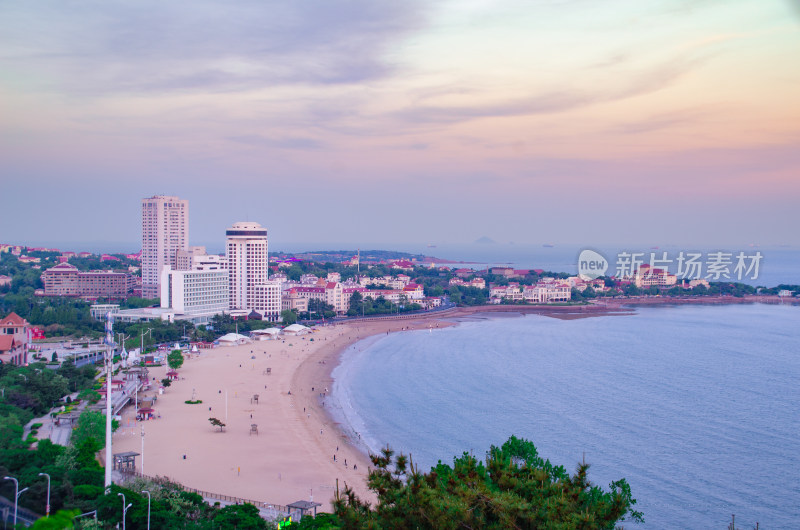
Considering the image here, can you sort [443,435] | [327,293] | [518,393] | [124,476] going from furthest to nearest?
[327,293], [518,393], [443,435], [124,476]

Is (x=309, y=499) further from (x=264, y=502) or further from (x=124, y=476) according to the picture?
(x=124, y=476)

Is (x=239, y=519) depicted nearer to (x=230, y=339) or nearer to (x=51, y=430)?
(x=51, y=430)

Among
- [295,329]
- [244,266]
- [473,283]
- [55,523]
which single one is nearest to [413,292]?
[473,283]

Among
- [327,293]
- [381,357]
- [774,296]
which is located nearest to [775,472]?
[381,357]

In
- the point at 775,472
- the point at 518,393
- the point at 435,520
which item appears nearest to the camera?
the point at 435,520

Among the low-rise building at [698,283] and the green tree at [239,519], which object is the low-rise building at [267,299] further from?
the low-rise building at [698,283]

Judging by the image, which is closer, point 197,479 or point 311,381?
point 197,479
